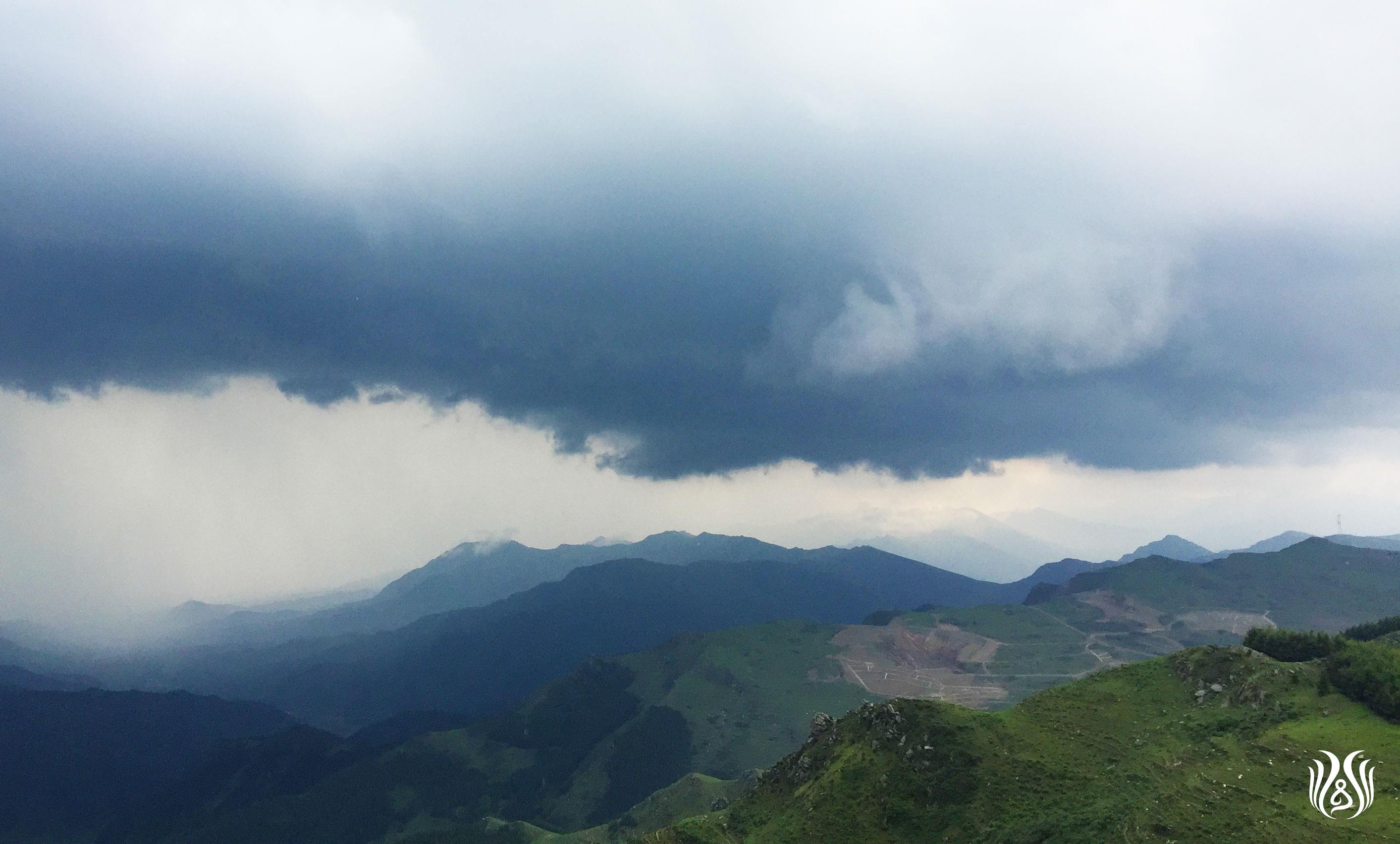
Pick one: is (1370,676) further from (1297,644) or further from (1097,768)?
(1097,768)

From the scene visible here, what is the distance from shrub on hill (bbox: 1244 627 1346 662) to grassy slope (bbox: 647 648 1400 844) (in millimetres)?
19517

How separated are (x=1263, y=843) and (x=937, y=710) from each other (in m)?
47.7

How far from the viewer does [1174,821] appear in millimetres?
84312

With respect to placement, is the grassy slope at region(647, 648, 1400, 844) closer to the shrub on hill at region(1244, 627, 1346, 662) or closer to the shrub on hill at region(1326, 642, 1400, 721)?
the shrub on hill at region(1326, 642, 1400, 721)

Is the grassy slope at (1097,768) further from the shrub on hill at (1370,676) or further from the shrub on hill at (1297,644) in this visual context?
the shrub on hill at (1297,644)

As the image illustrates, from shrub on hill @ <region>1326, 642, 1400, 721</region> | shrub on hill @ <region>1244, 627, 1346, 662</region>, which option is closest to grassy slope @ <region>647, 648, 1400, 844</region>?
shrub on hill @ <region>1326, 642, 1400, 721</region>

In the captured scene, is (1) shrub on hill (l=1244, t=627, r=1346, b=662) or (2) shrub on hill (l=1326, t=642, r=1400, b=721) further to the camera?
(1) shrub on hill (l=1244, t=627, r=1346, b=662)

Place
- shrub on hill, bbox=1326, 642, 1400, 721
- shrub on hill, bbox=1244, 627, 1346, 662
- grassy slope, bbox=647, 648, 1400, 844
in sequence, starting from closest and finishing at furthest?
grassy slope, bbox=647, 648, 1400, 844, shrub on hill, bbox=1326, 642, 1400, 721, shrub on hill, bbox=1244, 627, 1346, 662

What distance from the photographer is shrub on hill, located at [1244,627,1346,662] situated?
131 m

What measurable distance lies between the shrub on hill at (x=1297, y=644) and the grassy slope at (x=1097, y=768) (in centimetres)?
1952

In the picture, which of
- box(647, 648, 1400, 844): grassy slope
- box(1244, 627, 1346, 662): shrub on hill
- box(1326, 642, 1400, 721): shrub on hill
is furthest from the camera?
box(1244, 627, 1346, 662): shrub on hill

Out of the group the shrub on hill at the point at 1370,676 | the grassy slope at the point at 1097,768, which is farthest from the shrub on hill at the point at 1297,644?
the shrub on hill at the point at 1370,676

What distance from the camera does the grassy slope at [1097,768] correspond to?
85.2 metres

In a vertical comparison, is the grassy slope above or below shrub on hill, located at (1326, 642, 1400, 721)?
below
